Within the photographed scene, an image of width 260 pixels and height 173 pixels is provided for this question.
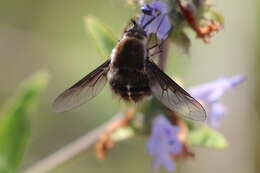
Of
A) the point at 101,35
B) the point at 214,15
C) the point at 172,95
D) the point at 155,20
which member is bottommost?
the point at 172,95

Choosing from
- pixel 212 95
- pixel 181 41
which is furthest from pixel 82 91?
pixel 212 95

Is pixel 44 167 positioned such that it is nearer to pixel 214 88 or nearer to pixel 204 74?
pixel 214 88

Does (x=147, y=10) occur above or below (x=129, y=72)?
above

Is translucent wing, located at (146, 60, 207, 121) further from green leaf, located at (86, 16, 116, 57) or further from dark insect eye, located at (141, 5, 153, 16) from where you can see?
green leaf, located at (86, 16, 116, 57)

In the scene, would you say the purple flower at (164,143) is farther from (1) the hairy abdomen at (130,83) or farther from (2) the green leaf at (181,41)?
(1) the hairy abdomen at (130,83)

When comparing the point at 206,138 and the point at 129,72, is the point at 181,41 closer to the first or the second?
the point at 129,72

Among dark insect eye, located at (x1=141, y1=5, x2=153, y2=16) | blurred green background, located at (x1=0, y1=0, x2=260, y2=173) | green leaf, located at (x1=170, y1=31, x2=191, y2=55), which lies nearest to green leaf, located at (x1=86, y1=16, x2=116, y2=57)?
green leaf, located at (x1=170, y1=31, x2=191, y2=55)

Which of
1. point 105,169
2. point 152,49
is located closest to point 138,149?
point 105,169
